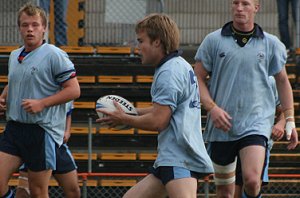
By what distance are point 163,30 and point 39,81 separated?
1.86 metres

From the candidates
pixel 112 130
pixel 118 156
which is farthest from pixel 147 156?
pixel 112 130

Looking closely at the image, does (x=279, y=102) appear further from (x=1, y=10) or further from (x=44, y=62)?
(x=1, y=10)

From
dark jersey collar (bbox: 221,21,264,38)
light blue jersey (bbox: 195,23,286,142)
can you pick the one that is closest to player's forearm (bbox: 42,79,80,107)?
light blue jersey (bbox: 195,23,286,142)

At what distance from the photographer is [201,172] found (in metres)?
7.06

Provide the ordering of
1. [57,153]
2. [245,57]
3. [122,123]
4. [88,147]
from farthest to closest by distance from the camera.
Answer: [88,147]
[57,153]
[245,57]
[122,123]

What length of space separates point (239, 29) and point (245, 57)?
235mm

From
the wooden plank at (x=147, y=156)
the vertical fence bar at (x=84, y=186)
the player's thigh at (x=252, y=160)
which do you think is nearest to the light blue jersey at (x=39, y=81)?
the player's thigh at (x=252, y=160)

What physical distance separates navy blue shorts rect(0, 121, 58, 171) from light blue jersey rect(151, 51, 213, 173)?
5.56 feet

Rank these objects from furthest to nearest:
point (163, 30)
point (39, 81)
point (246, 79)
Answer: point (39, 81), point (246, 79), point (163, 30)

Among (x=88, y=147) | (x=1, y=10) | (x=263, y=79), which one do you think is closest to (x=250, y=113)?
(x=263, y=79)

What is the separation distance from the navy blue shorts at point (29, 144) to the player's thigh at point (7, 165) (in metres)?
0.05

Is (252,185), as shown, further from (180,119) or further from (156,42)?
(156,42)

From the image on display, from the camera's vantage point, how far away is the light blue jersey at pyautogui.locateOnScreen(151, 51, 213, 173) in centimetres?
685

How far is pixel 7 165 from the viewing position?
8.30 metres
